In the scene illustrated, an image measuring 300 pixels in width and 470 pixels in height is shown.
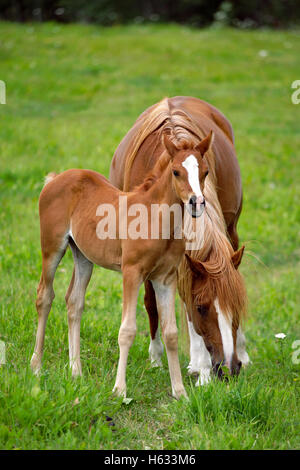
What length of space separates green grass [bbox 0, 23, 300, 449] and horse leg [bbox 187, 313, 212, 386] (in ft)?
0.74

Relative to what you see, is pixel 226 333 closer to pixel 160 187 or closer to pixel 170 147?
pixel 160 187

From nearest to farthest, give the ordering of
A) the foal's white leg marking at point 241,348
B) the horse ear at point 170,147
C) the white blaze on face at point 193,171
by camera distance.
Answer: the white blaze on face at point 193,171 < the horse ear at point 170,147 < the foal's white leg marking at point 241,348

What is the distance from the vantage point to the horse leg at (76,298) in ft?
12.5

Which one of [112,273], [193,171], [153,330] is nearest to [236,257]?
[193,171]

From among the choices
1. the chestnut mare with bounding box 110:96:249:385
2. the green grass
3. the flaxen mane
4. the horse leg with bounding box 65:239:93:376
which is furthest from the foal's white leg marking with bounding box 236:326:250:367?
the horse leg with bounding box 65:239:93:376

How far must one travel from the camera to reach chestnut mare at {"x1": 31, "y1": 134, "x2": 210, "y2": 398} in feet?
10.6

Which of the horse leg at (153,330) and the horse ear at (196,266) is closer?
the horse ear at (196,266)

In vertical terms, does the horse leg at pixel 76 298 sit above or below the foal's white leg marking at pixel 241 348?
above

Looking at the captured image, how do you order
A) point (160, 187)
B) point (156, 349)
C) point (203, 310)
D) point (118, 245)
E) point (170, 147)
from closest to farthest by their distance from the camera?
point (170, 147) < point (160, 187) < point (118, 245) < point (203, 310) < point (156, 349)

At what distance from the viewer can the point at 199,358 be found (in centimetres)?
394

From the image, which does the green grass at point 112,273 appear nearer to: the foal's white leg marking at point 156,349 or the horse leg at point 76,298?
the foal's white leg marking at point 156,349

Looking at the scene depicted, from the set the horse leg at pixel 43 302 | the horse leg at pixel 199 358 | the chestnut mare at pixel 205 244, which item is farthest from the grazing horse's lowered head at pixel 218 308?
the horse leg at pixel 43 302

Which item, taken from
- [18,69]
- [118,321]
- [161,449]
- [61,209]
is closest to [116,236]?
[61,209]

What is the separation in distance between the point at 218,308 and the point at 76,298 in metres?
0.95
